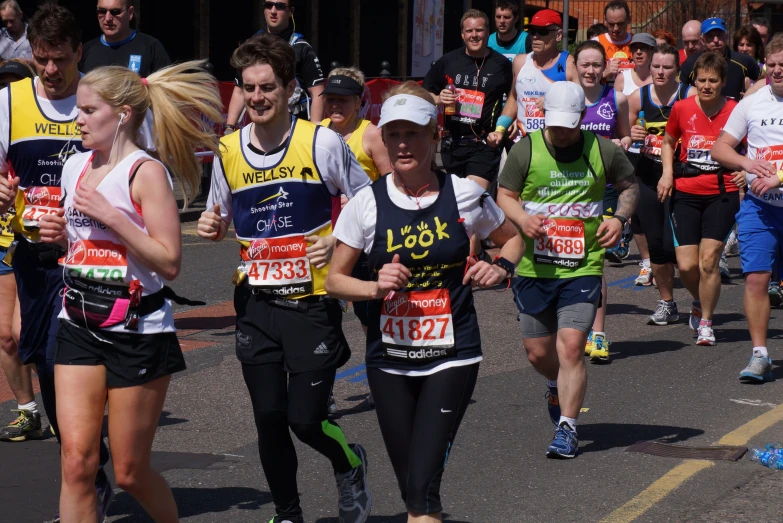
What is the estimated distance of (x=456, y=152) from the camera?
1104 centimetres

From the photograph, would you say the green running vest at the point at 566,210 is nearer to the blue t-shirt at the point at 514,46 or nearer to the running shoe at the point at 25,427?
the running shoe at the point at 25,427

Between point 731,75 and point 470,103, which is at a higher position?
point 731,75

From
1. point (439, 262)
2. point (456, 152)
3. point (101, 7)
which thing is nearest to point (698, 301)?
point (456, 152)

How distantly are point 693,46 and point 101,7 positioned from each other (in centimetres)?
660

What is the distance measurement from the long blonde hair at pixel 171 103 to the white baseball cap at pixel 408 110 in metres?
0.72

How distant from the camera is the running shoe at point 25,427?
6.76 m

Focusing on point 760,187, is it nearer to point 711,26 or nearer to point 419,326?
point 419,326

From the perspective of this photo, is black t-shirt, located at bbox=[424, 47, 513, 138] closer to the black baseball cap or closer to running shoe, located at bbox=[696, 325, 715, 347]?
running shoe, located at bbox=[696, 325, 715, 347]

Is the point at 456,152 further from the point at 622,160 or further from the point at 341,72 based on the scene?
the point at 622,160

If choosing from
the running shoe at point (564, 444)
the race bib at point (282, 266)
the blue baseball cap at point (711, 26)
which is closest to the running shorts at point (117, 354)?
the race bib at point (282, 266)

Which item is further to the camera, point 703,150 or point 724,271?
point 724,271

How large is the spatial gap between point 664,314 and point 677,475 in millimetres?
4344

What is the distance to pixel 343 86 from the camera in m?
7.51

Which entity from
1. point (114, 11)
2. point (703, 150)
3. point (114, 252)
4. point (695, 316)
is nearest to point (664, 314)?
point (695, 316)
